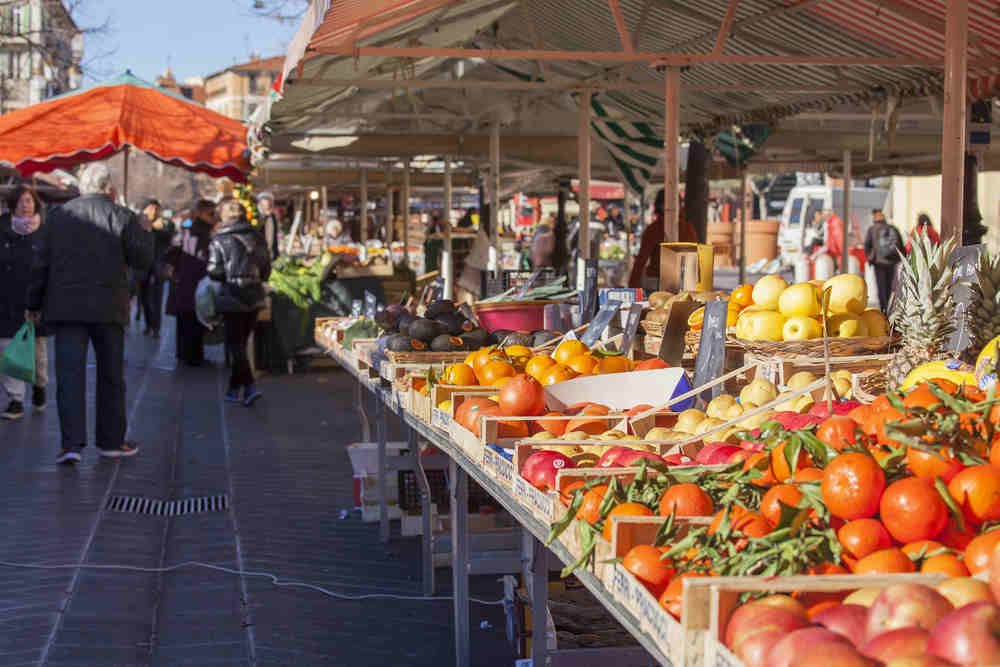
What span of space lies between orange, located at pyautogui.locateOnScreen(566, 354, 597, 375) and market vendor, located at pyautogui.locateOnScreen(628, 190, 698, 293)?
181 inches

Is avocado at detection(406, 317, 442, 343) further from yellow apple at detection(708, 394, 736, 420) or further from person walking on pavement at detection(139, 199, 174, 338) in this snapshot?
person walking on pavement at detection(139, 199, 174, 338)

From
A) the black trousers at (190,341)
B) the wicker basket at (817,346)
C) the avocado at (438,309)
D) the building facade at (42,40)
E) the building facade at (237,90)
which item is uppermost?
the building facade at (237,90)

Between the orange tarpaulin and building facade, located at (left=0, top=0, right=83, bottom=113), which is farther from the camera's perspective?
building facade, located at (left=0, top=0, right=83, bottom=113)

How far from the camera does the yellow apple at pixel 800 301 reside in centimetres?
450

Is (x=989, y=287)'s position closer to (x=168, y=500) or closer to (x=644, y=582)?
(x=644, y=582)

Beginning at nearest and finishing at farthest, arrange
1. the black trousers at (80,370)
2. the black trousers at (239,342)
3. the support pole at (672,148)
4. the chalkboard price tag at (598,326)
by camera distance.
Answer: the chalkboard price tag at (598,326), the support pole at (672,148), the black trousers at (80,370), the black trousers at (239,342)

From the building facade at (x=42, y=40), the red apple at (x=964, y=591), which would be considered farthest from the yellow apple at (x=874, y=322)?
the building facade at (x=42, y=40)

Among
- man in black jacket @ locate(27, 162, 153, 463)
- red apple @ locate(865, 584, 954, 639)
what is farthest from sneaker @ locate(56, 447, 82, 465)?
red apple @ locate(865, 584, 954, 639)

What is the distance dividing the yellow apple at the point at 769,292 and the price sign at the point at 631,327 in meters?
0.53

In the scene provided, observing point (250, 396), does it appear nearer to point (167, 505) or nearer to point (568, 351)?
point (167, 505)

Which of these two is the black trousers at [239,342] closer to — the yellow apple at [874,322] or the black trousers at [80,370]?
the black trousers at [80,370]

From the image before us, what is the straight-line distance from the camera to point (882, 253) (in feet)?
58.4

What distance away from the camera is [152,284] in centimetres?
1734

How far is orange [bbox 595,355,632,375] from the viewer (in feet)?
15.1
